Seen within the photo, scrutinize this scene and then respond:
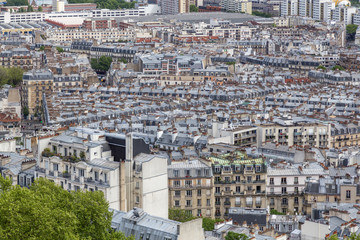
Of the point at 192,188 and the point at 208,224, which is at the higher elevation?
the point at 192,188

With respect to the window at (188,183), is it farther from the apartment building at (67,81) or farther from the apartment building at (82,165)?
the apartment building at (67,81)

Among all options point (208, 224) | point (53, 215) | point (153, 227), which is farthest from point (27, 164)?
point (53, 215)

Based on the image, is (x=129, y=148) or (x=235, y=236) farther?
(x=129, y=148)

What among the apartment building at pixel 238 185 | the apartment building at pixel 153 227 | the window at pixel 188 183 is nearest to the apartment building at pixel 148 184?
the apartment building at pixel 153 227

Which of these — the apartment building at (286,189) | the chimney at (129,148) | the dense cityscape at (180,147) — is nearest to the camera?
the dense cityscape at (180,147)

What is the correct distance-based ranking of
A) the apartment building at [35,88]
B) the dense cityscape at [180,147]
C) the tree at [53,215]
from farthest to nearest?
1. the apartment building at [35,88]
2. the dense cityscape at [180,147]
3. the tree at [53,215]

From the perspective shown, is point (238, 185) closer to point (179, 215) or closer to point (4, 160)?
point (179, 215)

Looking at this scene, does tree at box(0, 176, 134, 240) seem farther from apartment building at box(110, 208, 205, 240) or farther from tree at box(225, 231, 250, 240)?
tree at box(225, 231, 250, 240)
